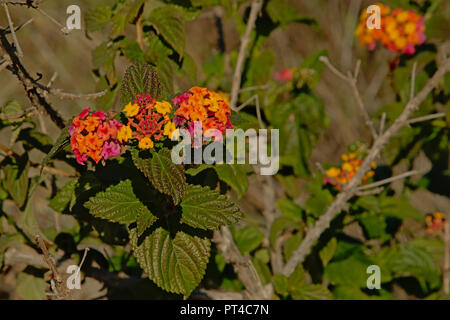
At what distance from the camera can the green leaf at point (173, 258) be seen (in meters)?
0.77

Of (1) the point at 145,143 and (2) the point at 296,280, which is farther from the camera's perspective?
(2) the point at 296,280

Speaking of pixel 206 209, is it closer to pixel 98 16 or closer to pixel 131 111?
pixel 131 111

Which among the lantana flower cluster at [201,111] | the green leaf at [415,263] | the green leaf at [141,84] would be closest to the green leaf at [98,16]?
the green leaf at [141,84]

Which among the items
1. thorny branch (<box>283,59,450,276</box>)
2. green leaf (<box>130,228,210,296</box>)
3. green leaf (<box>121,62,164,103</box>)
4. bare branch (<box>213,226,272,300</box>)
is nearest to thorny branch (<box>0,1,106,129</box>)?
green leaf (<box>121,62,164,103</box>)

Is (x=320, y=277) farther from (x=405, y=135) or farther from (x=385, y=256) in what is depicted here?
(x=405, y=135)

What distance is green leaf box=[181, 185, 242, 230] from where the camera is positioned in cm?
74

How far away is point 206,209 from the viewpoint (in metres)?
0.76

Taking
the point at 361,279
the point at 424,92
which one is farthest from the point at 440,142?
the point at 361,279

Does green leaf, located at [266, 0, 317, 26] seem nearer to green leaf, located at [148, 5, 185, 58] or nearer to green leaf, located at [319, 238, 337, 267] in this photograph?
green leaf, located at [148, 5, 185, 58]

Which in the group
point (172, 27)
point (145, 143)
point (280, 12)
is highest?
point (280, 12)

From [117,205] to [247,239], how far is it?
1.89 ft

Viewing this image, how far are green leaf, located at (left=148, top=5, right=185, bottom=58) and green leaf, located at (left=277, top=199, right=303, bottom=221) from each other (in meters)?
0.51

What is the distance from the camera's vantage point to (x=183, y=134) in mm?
721

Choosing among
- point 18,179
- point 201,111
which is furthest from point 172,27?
point 18,179
